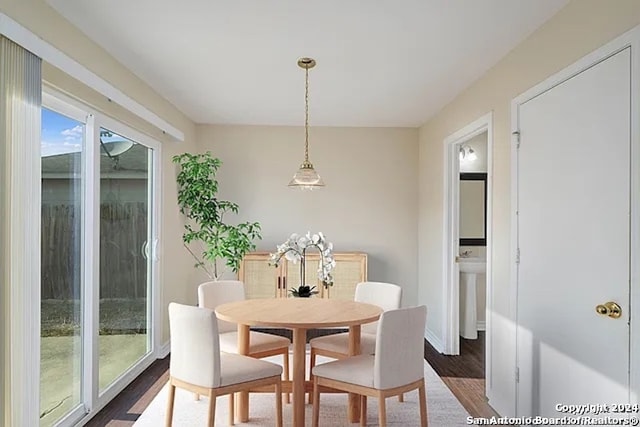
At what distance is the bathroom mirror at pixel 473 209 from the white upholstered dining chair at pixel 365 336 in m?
2.21

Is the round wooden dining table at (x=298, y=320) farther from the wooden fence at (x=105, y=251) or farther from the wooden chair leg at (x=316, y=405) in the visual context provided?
the wooden fence at (x=105, y=251)

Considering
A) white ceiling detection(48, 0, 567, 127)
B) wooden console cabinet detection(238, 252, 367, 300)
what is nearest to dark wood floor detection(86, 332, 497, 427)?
wooden console cabinet detection(238, 252, 367, 300)

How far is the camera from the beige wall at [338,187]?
572 cm

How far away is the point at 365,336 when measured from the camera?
3.57 metres

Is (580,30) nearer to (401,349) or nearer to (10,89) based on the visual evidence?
(401,349)

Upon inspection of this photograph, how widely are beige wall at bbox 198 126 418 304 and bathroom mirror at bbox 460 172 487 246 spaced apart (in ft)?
1.83

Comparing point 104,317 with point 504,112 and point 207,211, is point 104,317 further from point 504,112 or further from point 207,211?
point 504,112

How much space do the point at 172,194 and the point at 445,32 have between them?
3220 millimetres

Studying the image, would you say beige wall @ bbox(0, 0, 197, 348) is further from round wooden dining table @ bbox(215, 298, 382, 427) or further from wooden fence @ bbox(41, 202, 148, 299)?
round wooden dining table @ bbox(215, 298, 382, 427)

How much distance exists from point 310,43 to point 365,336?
6.90 ft

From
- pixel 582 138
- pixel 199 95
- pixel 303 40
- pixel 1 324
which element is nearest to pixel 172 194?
pixel 199 95

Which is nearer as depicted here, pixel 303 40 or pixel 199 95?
pixel 303 40

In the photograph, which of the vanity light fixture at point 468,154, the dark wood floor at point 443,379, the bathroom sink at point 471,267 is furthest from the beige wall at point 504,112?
the vanity light fixture at point 468,154

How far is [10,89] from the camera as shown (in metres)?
2.10
